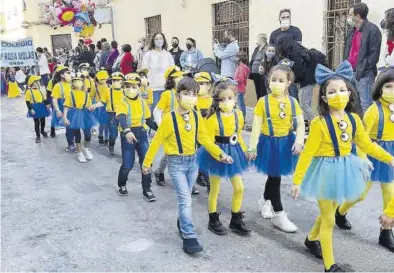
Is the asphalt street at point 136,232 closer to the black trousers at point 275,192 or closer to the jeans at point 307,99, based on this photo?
the black trousers at point 275,192

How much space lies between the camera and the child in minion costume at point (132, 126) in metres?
5.21

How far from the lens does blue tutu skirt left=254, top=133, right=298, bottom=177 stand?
4.07 m

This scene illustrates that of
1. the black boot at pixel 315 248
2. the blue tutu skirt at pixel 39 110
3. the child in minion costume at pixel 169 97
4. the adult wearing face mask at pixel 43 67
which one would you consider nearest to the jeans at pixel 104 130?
the blue tutu skirt at pixel 39 110

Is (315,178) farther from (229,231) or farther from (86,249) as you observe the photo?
(86,249)

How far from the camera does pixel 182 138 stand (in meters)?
3.86

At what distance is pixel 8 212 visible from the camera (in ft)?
16.2

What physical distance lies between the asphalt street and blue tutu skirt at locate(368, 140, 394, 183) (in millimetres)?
596

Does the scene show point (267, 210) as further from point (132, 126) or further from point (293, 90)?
point (293, 90)

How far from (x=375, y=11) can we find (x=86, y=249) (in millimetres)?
6296

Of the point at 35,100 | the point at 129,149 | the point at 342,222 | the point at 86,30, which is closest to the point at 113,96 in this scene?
the point at 129,149

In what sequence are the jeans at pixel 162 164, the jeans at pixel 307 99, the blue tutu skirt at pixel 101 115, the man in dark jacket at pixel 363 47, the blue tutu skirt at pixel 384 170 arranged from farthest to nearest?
the blue tutu skirt at pixel 101 115 → the jeans at pixel 307 99 → the man in dark jacket at pixel 363 47 → the jeans at pixel 162 164 → the blue tutu skirt at pixel 384 170

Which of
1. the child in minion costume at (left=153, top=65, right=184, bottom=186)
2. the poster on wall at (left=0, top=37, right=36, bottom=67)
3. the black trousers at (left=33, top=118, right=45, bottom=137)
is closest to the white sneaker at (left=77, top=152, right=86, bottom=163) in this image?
the black trousers at (left=33, top=118, right=45, bottom=137)

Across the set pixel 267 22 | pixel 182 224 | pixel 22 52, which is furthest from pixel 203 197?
pixel 22 52

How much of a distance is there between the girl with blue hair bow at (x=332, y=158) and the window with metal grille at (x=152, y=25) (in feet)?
43.3
